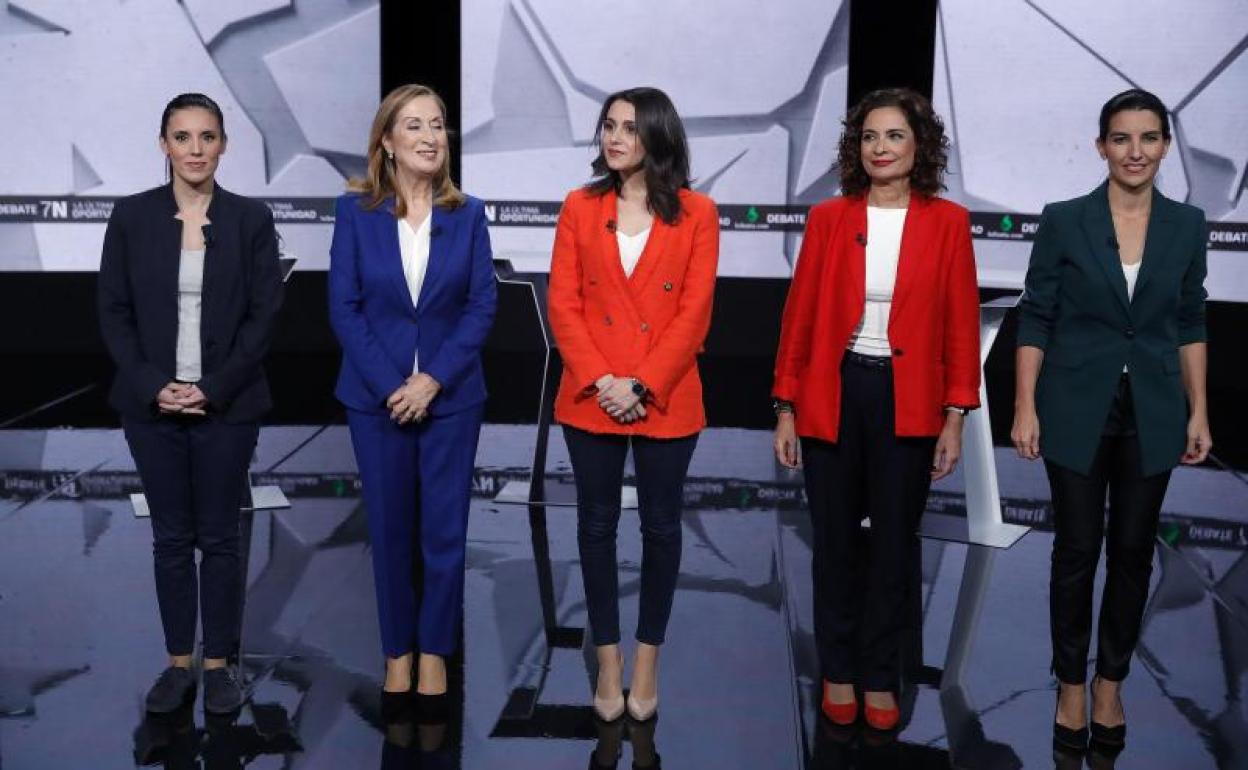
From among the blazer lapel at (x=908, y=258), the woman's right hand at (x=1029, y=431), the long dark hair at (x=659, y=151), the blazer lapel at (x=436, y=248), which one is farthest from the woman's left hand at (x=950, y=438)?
the blazer lapel at (x=436, y=248)

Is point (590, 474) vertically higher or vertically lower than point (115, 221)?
lower

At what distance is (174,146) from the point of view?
3.14 meters

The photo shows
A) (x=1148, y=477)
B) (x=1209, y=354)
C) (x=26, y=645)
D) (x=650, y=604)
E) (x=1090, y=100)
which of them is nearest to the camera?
(x=1148, y=477)

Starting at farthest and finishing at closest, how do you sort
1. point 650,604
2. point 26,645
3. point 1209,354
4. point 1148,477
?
1. point 1209,354
2. point 26,645
3. point 650,604
4. point 1148,477

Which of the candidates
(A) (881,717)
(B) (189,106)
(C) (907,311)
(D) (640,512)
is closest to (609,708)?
(D) (640,512)

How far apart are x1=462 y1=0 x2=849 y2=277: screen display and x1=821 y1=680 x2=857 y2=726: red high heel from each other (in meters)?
4.62

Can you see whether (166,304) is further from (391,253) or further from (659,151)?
(659,151)

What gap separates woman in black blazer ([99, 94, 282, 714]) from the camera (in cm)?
313

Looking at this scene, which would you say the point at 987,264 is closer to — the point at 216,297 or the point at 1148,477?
the point at 1148,477

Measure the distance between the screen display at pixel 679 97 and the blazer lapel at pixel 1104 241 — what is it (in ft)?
15.3

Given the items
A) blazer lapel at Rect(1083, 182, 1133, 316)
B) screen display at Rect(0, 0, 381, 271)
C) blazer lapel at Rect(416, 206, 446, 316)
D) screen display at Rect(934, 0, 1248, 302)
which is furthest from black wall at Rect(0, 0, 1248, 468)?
blazer lapel at Rect(1083, 182, 1133, 316)

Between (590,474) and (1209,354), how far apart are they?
561cm

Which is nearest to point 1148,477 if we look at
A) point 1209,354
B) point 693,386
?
point 693,386

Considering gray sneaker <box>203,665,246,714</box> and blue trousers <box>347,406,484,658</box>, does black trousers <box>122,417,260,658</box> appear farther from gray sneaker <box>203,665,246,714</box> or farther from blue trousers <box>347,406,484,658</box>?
blue trousers <box>347,406,484,658</box>
